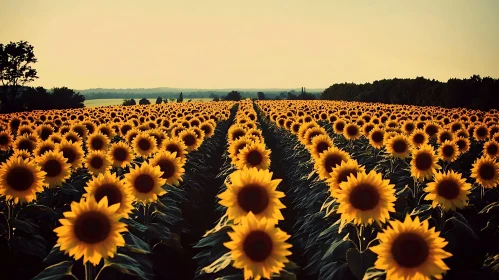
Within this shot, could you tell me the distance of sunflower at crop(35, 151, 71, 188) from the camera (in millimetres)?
8227

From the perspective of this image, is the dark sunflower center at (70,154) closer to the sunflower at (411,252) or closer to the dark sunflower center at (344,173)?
the dark sunflower center at (344,173)

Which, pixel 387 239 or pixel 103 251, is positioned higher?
pixel 387 239

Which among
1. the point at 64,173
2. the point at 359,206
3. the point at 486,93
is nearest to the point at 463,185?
the point at 359,206

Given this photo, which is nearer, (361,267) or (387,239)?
(387,239)

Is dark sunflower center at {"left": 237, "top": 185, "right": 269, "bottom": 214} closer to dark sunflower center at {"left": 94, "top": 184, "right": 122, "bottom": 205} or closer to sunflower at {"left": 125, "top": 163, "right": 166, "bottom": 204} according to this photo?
dark sunflower center at {"left": 94, "top": 184, "right": 122, "bottom": 205}

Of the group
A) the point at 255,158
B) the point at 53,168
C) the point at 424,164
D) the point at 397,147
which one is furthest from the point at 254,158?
the point at 397,147

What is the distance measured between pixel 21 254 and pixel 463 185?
6793 mm

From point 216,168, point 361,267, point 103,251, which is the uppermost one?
point 103,251

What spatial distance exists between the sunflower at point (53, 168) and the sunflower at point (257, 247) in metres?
5.41

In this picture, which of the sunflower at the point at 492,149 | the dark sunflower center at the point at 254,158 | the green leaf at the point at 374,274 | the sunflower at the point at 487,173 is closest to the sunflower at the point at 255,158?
the dark sunflower center at the point at 254,158

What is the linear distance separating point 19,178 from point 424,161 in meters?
7.24

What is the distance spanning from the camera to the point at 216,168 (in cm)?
1958

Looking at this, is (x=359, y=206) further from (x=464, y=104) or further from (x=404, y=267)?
(x=464, y=104)

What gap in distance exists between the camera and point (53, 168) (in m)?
8.30
